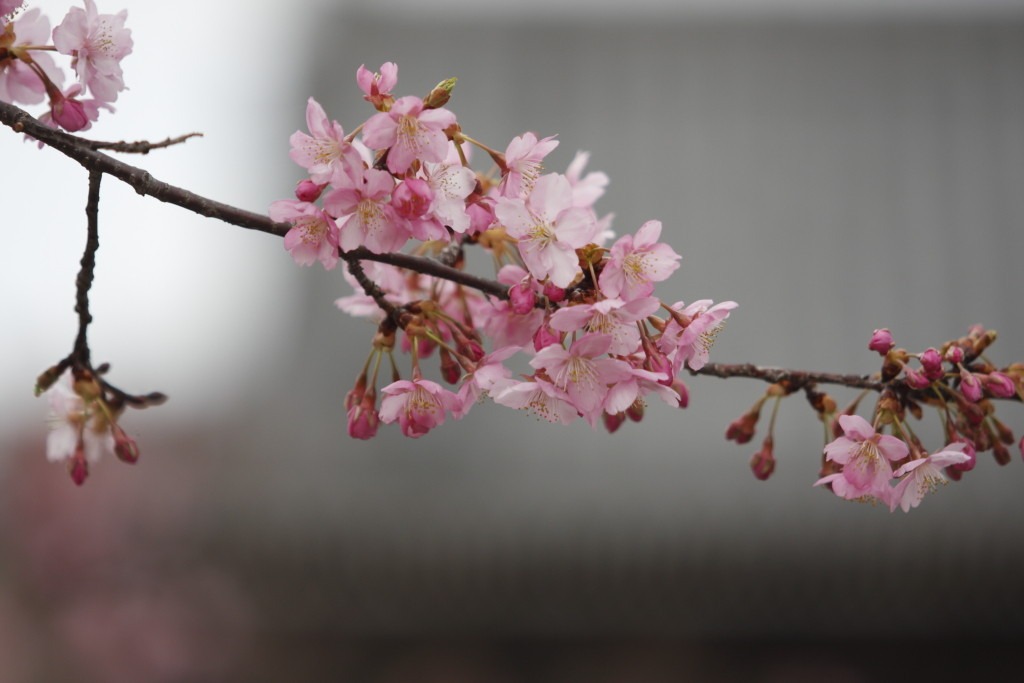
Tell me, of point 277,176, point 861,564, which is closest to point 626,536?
point 861,564

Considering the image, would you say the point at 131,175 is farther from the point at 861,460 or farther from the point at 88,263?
the point at 861,460

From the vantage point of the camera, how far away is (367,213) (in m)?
1.00

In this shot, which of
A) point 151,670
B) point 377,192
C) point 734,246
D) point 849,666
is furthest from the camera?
point 734,246

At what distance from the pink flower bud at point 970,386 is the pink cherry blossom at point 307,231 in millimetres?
739

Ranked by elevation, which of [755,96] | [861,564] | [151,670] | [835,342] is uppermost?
[755,96]

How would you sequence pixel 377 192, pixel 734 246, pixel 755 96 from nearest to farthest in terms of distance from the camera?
pixel 377 192 < pixel 734 246 < pixel 755 96

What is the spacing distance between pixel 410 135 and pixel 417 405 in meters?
0.33

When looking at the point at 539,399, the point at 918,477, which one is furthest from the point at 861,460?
the point at 539,399

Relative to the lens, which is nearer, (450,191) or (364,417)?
(450,191)

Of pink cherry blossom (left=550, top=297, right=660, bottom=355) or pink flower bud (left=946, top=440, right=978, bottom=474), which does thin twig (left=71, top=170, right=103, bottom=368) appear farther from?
pink flower bud (left=946, top=440, right=978, bottom=474)

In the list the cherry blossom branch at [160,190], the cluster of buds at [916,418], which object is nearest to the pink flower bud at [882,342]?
the cluster of buds at [916,418]

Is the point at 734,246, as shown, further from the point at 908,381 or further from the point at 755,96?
the point at 908,381

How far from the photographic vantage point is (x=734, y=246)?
7.65 m

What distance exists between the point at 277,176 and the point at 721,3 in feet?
14.1
